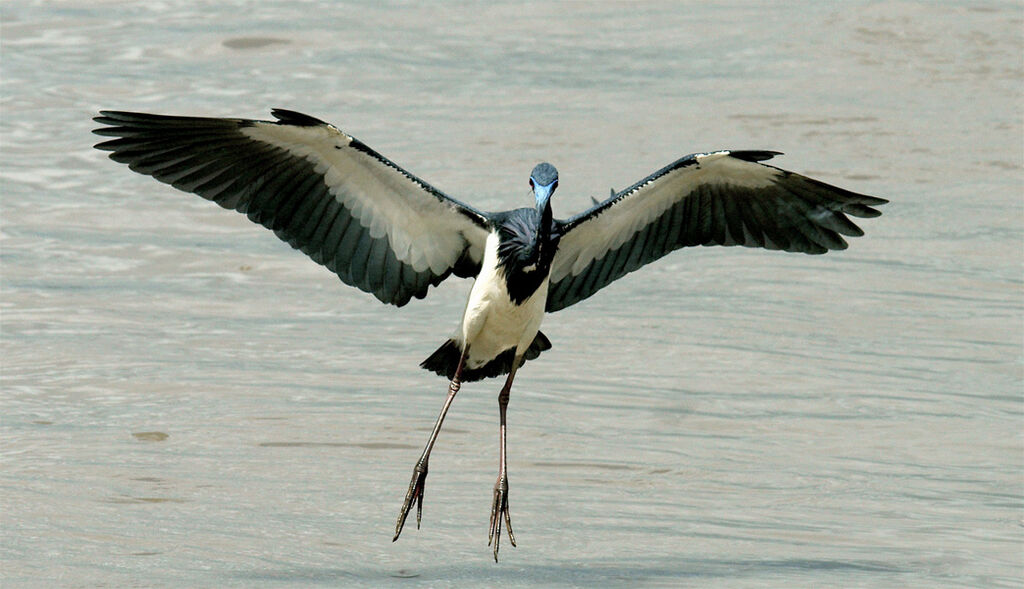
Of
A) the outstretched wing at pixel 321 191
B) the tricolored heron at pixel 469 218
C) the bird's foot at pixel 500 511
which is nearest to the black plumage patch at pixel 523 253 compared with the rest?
the tricolored heron at pixel 469 218

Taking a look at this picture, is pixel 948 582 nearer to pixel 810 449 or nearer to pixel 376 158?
pixel 810 449

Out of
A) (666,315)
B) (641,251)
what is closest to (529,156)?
(666,315)

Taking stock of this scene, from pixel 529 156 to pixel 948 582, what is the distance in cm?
710

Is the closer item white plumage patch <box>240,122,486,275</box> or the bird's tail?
white plumage patch <box>240,122,486,275</box>

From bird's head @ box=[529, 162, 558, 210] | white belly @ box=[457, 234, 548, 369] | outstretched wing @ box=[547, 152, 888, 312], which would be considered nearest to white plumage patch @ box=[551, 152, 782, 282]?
outstretched wing @ box=[547, 152, 888, 312]

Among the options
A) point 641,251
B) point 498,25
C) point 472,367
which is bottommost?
point 472,367

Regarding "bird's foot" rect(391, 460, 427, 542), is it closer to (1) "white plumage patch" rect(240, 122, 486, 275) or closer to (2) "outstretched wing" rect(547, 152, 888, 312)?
(1) "white plumage patch" rect(240, 122, 486, 275)

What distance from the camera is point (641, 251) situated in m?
9.85

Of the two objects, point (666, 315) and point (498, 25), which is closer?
point (666, 315)

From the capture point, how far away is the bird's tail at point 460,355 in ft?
32.0

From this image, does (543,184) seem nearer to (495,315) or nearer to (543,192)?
(543,192)

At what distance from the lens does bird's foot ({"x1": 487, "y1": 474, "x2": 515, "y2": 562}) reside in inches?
354

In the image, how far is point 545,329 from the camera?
12680mm

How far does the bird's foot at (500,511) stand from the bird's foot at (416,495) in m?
0.38
